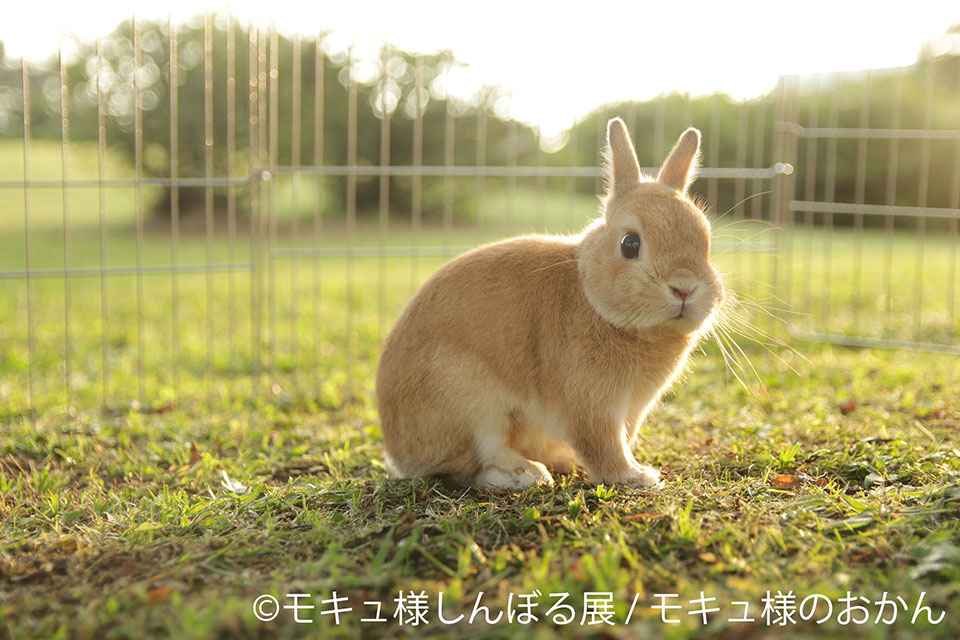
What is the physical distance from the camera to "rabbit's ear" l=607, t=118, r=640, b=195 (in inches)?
140

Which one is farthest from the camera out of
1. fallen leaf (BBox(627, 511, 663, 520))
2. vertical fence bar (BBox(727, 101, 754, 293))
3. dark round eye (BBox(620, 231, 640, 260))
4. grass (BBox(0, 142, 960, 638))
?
vertical fence bar (BBox(727, 101, 754, 293))

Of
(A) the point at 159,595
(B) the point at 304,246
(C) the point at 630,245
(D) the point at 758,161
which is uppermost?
(D) the point at 758,161

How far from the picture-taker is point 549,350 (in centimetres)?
350

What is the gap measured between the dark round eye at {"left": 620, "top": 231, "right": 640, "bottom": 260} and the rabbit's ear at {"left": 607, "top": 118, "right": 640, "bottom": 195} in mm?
295

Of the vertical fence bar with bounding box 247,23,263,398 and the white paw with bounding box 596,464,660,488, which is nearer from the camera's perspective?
the white paw with bounding box 596,464,660,488

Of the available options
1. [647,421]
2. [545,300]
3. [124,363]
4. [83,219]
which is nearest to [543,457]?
[545,300]

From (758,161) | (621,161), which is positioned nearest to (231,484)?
(621,161)

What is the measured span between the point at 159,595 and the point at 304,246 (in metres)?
11.9

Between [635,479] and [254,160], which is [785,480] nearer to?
[635,479]

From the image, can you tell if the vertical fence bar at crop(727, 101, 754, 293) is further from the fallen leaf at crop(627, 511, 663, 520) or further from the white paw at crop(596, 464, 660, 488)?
the fallen leaf at crop(627, 511, 663, 520)

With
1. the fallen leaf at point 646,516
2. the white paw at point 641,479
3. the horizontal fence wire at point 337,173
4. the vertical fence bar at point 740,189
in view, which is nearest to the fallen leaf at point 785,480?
the white paw at point 641,479

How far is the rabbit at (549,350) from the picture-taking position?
133 inches

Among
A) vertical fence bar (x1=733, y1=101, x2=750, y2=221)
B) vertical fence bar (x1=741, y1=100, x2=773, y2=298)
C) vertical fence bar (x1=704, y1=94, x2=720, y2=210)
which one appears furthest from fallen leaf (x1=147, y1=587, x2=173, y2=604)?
vertical fence bar (x1=741, y1=100, x2=773, y2=298)

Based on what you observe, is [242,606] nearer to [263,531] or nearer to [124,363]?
[263,531]
